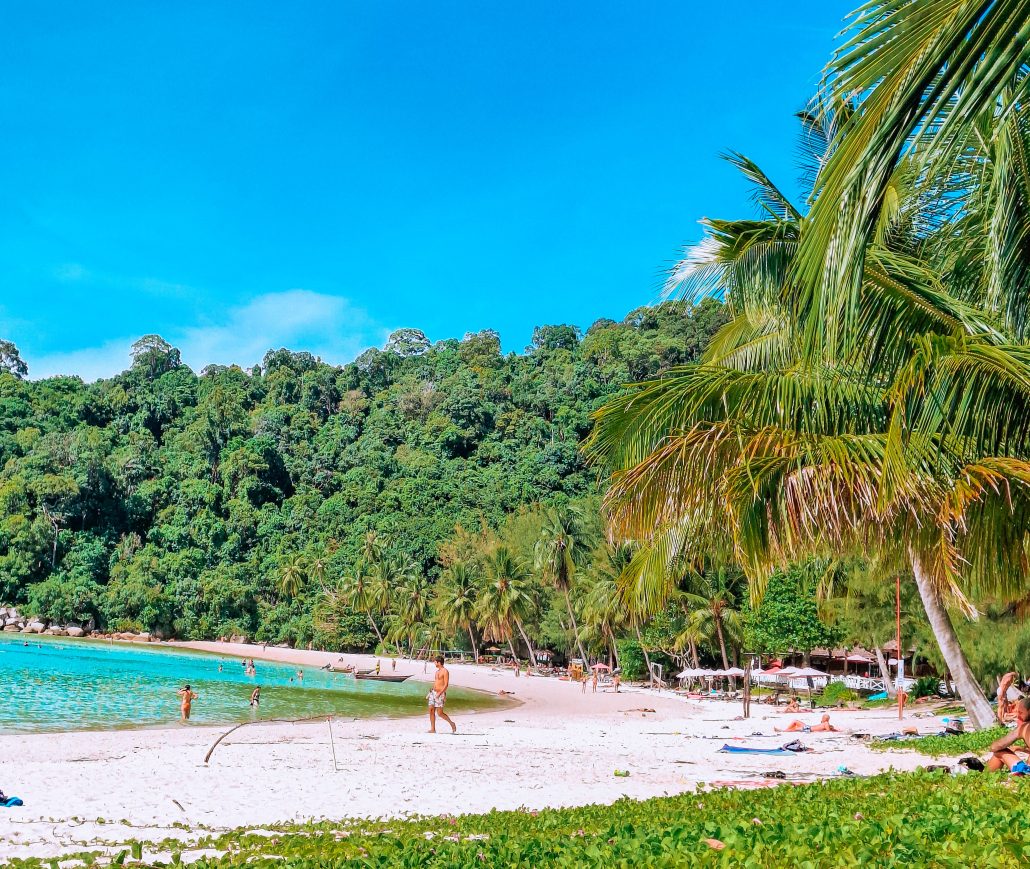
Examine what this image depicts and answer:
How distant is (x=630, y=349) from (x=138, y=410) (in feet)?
197

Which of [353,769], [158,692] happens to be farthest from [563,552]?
[353,769]

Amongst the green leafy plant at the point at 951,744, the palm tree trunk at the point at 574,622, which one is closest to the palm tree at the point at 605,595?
the palm tree trunk at the point at 574,622

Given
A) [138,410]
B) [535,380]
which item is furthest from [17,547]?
[535,380]

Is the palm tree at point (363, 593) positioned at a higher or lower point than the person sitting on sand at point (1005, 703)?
higher

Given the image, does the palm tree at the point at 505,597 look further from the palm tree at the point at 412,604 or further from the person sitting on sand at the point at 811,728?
the person sitting on sand at the point at 811,728

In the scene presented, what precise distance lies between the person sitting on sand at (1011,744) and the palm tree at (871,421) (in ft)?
4.46

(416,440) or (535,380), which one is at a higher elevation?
(535,380)

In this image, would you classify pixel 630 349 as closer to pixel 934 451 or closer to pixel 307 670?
pixel 307 670

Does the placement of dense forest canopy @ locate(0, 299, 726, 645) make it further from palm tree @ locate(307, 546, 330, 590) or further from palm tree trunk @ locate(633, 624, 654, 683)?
palm tree trunk @ locate(633, 624, 654, 683)

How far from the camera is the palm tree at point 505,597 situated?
52.3 metres

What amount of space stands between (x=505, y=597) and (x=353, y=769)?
1520 inches

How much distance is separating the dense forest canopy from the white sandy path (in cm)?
4832

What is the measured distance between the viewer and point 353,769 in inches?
555

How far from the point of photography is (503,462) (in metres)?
83.6
